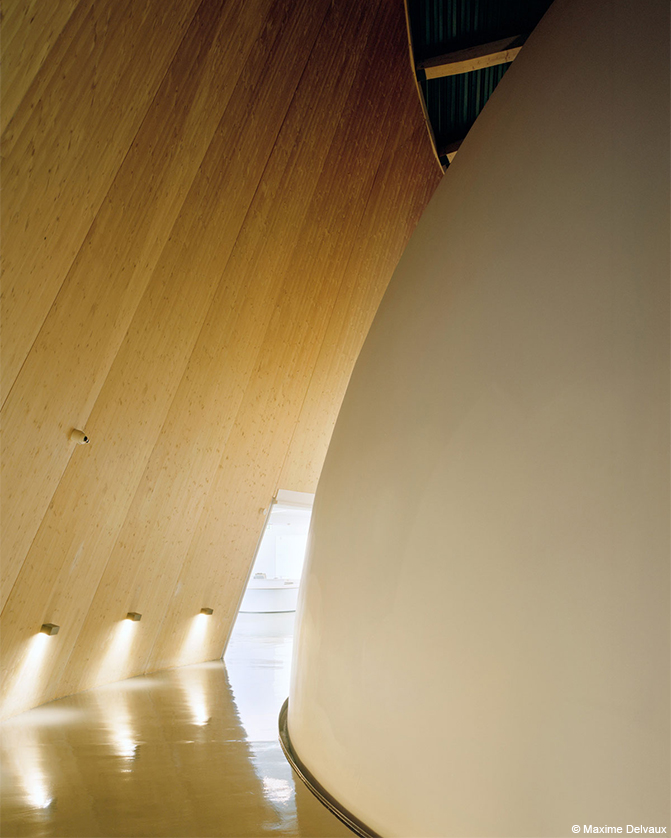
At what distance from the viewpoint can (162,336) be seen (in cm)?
701

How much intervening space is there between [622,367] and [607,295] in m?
0.56

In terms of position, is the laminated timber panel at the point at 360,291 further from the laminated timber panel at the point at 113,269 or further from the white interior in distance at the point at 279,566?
the white interior in distance at the point at 279,566

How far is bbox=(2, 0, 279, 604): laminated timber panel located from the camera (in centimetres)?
549

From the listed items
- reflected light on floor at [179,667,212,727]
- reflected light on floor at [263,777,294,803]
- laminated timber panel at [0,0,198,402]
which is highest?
laminated timber panel at [0,0,198,402]

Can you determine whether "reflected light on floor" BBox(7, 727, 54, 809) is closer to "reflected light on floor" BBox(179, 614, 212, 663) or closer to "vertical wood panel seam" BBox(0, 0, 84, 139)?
"reflected light on floor" BBox(179, 614, 212, 663)

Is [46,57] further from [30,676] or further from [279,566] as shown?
[279,566]

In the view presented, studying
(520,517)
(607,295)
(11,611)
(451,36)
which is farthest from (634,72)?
(11,611)

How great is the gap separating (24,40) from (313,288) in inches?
215

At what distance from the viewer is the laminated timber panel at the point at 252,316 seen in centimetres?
742

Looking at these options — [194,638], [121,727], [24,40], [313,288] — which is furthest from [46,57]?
[194,638]

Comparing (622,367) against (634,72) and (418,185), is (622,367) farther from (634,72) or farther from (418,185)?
(418,185)

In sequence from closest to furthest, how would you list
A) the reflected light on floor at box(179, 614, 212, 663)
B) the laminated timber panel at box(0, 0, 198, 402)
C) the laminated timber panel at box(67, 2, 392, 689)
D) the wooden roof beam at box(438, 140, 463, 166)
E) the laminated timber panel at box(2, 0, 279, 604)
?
the laminated timber panel at box(0, 0, 198, 402)
the laminated timber panel at box(2, 0, 279, 604)
the laminated timber panel at box(67, 2, 392, 689)
the wooden roof beam at box(438, 140, 463, 166)
the reflected light on floor at box(179, 614, 212, 663)

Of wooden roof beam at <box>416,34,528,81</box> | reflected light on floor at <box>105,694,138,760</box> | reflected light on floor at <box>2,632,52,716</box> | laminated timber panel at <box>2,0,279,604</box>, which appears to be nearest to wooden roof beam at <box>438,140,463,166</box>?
wooden roof beam at <box>416,34,528,81</box>

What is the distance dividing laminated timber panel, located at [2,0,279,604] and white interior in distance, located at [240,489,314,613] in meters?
14.8
